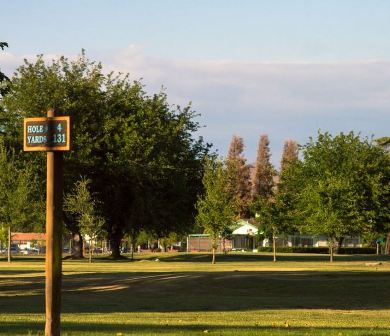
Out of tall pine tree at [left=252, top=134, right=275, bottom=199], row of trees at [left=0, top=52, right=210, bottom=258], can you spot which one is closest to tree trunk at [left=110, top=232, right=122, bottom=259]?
row of trees at [left=0, top=52, right=210, bottom=258]

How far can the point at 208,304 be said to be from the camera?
28.6m

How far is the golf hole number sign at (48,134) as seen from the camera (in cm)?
1259

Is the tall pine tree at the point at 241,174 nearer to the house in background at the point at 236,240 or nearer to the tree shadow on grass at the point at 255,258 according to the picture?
the house in background at the point at 236,240

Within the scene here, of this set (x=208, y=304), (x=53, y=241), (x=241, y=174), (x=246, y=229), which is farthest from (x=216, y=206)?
(x=241, y=174)

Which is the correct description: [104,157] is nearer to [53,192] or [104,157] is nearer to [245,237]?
[53,192]

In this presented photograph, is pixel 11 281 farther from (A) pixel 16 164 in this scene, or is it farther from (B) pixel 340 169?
(B) pixel 340 169

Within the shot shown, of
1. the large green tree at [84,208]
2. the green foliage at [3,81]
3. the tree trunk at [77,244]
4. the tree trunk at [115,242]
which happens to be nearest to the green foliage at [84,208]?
the large green tree at [84,208]

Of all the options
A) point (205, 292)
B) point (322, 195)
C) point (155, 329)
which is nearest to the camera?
point (155, 329)

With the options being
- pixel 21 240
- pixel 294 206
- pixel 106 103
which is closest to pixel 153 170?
pixel 106 103

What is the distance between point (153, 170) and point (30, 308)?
43305 mm

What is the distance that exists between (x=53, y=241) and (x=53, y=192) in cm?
72

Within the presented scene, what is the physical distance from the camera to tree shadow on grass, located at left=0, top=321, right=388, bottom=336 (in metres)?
15.8

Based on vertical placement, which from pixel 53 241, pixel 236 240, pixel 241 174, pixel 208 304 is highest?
pixel 241 174

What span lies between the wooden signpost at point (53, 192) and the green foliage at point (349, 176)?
62.4m
